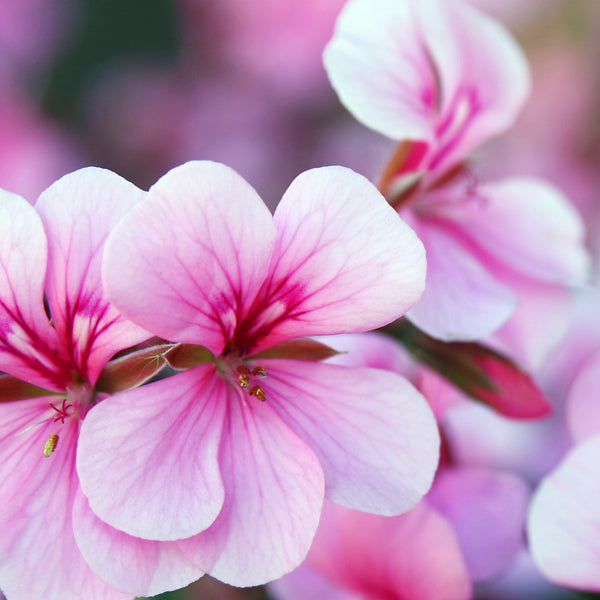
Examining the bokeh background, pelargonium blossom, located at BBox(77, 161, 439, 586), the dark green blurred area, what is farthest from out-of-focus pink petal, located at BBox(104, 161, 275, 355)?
the dark green blurred area

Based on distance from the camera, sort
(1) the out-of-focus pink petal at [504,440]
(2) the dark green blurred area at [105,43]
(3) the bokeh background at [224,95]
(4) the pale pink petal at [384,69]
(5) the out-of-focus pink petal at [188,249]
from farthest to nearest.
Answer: (2) the dark green blurred area at [105,43], (3) the bokeh background at [224,95], (1) the out-of-focus pink petal at [504,440], (4) the pale pink petal at [384,69], (5) the out-of-focus pink petal at [188,249]

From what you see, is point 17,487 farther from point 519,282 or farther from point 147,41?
point 147,41

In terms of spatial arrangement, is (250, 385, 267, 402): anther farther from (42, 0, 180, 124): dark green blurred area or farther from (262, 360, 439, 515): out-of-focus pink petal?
(42, 0, 180, 124): dark green blurred area

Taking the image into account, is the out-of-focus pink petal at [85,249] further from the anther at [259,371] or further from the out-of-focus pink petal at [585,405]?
the out-of-focus pink petal at [585,405]

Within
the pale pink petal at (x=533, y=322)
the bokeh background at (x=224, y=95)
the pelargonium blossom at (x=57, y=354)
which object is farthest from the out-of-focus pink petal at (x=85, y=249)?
the bokeh background at (x=224, y=95)

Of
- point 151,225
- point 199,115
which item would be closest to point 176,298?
point 151,225

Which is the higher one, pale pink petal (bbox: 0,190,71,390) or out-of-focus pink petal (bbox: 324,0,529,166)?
out-of-focus pink petal (bbox: 324,0,529,166)
